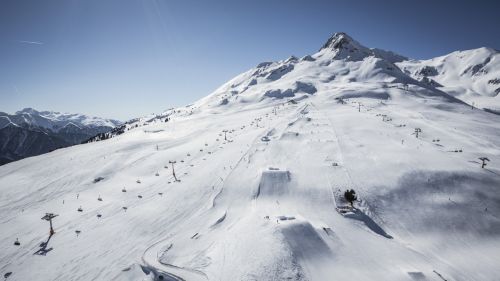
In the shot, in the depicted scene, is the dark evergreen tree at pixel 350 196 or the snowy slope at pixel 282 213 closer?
the snowy slope at pixel 282 213

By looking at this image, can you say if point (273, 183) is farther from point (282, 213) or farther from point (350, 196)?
point (350, 196)

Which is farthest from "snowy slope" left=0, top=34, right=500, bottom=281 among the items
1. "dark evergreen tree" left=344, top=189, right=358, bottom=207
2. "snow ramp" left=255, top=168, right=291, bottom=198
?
"dark evergreen tree" left=344, top=189, right=358, bottom=207

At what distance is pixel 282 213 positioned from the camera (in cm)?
2236

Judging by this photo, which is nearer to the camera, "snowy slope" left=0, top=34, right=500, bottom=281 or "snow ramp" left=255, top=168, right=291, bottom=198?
"snowy slope" left=0, top=34, right=500, bottom=281

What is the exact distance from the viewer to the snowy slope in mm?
16922

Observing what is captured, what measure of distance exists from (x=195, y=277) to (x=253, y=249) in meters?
3.66

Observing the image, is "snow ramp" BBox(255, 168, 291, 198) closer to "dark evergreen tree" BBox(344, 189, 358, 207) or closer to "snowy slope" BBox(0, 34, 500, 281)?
"snowy slope" BBox(0, 34, 500, 281)

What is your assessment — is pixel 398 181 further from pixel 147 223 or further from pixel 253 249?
pixel 147 223

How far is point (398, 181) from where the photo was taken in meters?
25.6

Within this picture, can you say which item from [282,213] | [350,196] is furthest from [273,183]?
[350,196]

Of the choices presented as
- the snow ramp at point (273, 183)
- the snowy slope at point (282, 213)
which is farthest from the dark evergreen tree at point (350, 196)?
the snow ramp at point (273, 183)

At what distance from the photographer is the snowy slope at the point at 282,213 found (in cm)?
1692

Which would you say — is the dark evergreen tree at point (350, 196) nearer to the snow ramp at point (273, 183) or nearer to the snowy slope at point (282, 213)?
the snowy slope at point (282, 213)

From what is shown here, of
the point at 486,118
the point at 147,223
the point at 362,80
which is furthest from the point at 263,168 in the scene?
the point at 362,80
